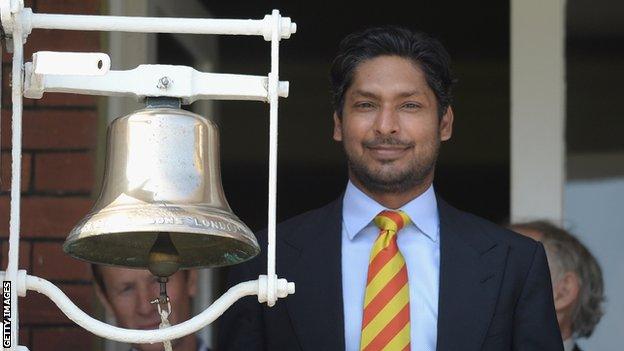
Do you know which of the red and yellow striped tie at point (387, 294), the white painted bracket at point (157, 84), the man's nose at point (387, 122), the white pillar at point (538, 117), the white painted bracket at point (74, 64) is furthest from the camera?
the white pillar at point (538, 117)

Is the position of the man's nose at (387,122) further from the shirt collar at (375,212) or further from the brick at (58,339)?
the brick at (58,339)

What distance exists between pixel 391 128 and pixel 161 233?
2.40 ft

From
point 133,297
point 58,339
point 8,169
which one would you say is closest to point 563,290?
point 133,297

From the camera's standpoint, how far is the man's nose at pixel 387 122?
13.3ft

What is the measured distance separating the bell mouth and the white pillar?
196cm

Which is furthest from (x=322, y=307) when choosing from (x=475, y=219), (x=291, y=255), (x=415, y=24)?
(x=415, y=24)

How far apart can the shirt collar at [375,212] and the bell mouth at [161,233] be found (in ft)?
1.71

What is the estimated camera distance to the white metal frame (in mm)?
3330

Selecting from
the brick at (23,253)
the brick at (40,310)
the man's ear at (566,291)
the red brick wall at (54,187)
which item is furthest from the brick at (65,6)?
the man's ear at (566,291)

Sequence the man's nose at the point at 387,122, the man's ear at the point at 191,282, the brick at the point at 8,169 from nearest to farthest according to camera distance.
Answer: the man's nose at the point at 387,122
the brick at the point at 8,169
the man's ear at the point at 191,282

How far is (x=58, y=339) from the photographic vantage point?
5.11 metres

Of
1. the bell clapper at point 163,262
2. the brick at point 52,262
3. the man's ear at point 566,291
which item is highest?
the bell clapper at point 163,262

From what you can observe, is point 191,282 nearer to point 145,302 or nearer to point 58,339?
point 145,302

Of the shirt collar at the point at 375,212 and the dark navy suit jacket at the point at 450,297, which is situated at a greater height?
the shirt collar at the point at 375,212
